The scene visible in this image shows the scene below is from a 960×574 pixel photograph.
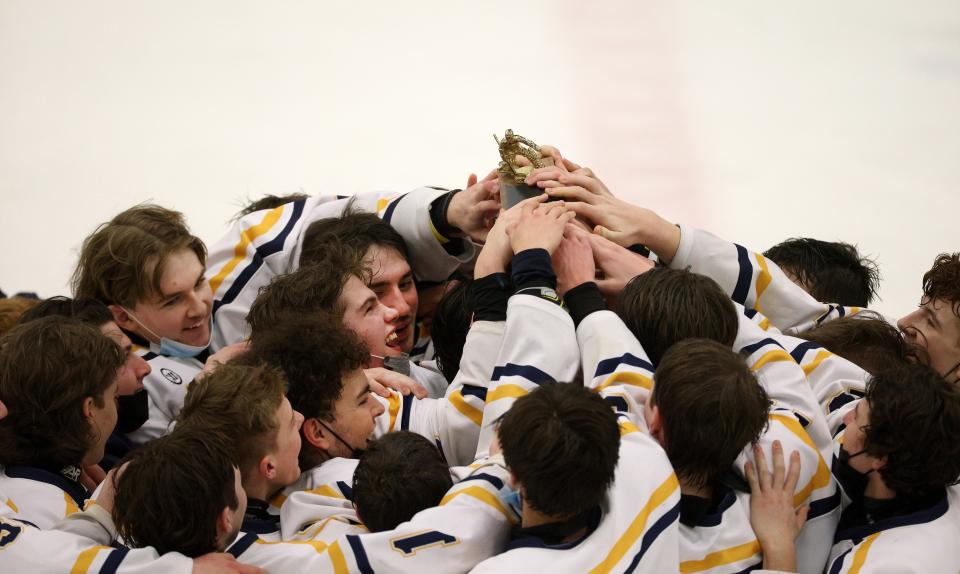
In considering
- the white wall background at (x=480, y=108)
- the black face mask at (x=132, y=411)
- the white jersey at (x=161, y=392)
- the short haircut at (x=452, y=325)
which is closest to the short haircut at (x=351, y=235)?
the short haircut at (x=452, y=325)

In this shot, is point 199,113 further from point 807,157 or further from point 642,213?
point 642,213

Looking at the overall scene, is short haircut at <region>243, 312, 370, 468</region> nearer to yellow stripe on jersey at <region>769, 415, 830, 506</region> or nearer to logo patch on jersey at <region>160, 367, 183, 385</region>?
logo patch on jersey at <region>160, 367, 183, 385</region>

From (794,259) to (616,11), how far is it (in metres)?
2.85

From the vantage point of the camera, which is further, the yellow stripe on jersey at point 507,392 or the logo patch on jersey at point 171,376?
the logo patch on jersey at point 171,376

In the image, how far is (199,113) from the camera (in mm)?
4984

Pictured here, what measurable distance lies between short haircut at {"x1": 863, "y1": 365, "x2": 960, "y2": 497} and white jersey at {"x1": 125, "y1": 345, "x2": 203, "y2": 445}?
132 centimetres

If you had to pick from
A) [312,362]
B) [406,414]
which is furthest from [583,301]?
[312,362]

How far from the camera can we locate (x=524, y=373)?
182 centimetres

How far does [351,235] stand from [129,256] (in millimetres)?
477

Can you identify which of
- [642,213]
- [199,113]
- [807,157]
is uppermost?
[199,113]

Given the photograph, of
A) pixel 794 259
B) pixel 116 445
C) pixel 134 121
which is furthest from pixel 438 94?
pixel 116 445

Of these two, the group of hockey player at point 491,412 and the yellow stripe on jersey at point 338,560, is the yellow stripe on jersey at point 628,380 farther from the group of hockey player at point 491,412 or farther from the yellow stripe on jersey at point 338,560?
the yellow stripe on jersey at point 338,560

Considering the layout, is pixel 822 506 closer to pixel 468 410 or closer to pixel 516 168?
pixel 468 410

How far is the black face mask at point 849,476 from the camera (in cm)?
178
